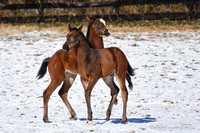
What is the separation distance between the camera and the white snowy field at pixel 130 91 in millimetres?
6672

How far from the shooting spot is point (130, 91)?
384 inches

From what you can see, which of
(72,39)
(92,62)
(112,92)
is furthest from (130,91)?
(72,39)

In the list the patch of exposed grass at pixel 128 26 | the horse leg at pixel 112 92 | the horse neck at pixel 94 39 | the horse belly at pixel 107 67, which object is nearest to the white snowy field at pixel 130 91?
the horse leg at pixel 112 92

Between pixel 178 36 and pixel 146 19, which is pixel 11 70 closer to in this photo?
pixel 178 36

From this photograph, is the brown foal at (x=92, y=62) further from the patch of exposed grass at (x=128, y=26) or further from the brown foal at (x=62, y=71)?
the patch of exposed grass at (x=128, y=26)

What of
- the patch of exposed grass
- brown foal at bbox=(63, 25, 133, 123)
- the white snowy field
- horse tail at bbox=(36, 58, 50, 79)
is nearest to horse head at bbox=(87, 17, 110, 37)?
brown foal at bbox=(63, 25, 133, 123)

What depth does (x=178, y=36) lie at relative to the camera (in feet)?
55.1

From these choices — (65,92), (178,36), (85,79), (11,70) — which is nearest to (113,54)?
(85,79)

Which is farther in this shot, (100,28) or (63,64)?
(100,28)

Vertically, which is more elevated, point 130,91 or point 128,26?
point 128,26

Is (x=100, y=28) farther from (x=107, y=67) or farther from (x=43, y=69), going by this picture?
(x=43, y=69)

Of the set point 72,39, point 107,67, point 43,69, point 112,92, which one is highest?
point 72,39

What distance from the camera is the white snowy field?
6672 mm

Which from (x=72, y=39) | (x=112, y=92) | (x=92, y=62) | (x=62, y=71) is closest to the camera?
(x=72, y=39)
